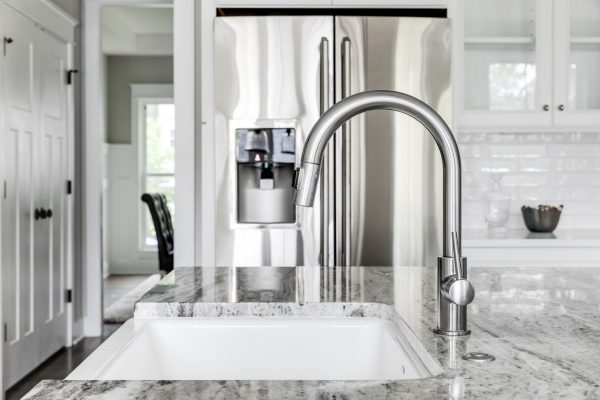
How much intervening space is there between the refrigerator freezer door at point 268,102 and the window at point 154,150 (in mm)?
5048

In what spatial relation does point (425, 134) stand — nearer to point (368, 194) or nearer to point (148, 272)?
point (368, 194)

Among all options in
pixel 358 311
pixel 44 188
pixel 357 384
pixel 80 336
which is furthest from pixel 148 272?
pixel 357 384

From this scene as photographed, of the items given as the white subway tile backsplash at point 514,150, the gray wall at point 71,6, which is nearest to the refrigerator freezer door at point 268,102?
the white subway tile backsplash at point 514,150

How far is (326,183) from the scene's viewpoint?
281 centimetres

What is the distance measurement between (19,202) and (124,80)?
4.60m

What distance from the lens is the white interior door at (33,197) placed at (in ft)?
10.8

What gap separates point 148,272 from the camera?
305 inches

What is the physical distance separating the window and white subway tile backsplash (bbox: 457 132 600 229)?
4841 millimetres

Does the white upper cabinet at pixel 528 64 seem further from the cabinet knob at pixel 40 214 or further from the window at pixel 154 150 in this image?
the window at pixel 154 150

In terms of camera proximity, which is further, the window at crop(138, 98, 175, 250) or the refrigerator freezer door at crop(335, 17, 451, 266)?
the window at crop(138, 98, 175, 250)

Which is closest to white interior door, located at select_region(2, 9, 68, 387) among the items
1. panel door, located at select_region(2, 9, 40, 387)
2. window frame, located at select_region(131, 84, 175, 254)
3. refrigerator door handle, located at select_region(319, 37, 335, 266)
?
panel door, located at select_region(2, 9, 40, 387)

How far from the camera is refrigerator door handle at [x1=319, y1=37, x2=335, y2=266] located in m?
2.82

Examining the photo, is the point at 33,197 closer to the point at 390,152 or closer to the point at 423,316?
the point at 390,152

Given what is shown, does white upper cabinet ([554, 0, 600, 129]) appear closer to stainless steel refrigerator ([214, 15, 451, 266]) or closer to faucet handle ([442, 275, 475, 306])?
stainless steel refrigerator ([214, 15, 451, 266])
